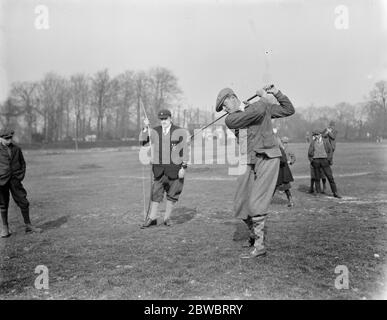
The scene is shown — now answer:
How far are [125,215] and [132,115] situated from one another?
61611 millimetres

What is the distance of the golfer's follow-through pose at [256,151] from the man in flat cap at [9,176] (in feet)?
14.1

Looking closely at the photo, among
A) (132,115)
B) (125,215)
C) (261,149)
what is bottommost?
(125,215)

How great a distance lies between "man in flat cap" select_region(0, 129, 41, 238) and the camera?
7086 millimetres

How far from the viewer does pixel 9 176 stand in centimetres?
714

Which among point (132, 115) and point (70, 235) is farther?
point (132, 115)

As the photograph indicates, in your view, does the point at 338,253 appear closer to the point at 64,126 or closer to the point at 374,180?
the point at 374,180

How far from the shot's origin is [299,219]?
7711 millimetres

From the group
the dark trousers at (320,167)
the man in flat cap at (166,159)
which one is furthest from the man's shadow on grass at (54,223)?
the dark trousers at (320,167)

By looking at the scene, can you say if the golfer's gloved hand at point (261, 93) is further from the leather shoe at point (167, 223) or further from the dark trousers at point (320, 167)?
the dark trousers at point (320, 167)

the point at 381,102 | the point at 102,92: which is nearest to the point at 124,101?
the point at 102,92

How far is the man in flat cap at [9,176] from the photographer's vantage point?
709 cm

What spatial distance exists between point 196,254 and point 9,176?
13.4ft
